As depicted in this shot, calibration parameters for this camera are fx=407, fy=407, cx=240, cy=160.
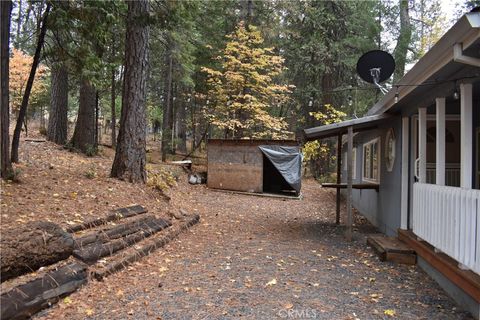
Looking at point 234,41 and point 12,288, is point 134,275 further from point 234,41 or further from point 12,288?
point 234,41

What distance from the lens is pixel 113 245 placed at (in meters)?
5.48

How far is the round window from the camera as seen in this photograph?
321 inches

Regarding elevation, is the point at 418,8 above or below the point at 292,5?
above

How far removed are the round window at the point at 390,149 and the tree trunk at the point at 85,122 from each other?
9406 mm

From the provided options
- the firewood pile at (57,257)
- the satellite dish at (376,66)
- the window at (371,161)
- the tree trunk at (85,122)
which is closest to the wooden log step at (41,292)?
the firewood pile at (57,257)

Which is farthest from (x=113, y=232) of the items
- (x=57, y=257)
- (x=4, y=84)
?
(x=4, y=84)

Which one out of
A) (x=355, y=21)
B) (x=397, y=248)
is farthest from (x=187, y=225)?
(x=355, y=21)

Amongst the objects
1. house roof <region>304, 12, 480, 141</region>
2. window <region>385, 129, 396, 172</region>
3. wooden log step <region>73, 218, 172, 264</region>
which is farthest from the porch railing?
wooden log step <region>73, 218, 172, 264</region>

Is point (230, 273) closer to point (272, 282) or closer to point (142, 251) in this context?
point (272, 282)

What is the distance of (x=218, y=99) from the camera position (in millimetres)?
18844

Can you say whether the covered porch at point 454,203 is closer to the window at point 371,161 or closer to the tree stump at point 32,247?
the window at point 371,161

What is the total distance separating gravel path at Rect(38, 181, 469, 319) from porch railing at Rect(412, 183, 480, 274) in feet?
1.91

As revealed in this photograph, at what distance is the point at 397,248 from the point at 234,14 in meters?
17.1

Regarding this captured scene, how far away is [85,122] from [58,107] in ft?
4.30
